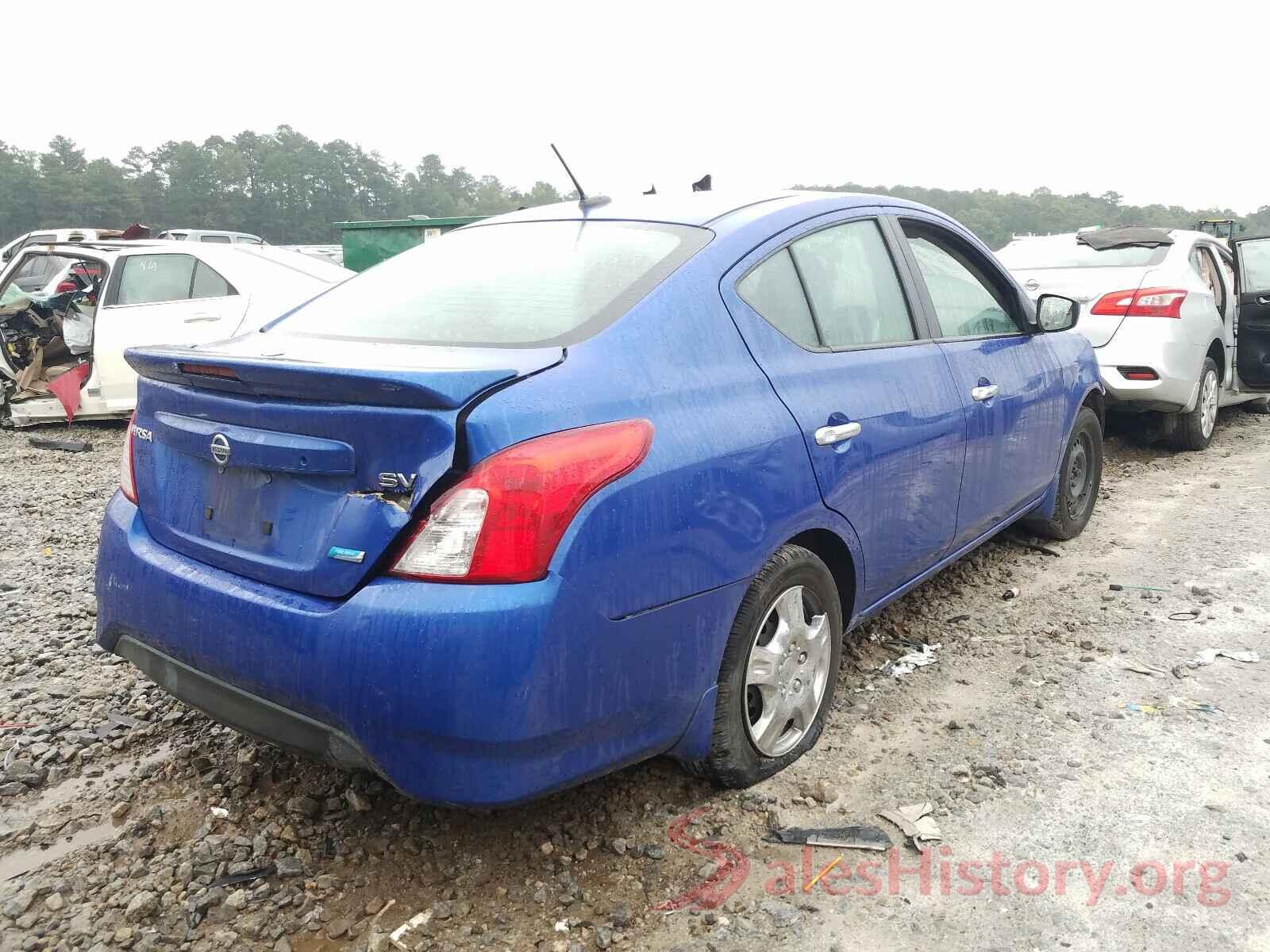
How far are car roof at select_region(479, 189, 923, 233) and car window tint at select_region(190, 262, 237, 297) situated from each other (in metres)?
5.34

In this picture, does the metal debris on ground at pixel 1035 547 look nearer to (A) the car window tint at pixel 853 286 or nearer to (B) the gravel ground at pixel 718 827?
(B) the gravel ground at pixel 718 827

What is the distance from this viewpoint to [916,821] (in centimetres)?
251

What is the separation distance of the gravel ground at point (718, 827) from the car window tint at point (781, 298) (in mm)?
1243

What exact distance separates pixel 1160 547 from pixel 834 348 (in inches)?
117

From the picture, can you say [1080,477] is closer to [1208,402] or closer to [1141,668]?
[1141,668]

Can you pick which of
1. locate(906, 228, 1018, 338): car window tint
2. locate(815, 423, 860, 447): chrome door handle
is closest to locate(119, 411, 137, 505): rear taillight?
locate(815, 423, 860, 447): chrome door handle

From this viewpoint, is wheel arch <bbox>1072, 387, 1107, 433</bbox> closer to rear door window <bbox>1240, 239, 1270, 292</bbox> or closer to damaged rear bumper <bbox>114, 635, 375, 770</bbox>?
rear door window <bbox>1240, 239, 1270, 292</bbox>

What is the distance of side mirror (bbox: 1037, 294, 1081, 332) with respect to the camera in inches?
160

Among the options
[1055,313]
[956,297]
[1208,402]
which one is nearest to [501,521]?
[956,297]

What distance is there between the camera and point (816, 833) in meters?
2.45

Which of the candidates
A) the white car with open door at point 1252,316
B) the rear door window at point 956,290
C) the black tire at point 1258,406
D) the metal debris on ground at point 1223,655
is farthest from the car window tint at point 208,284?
the black tire at point 1258,406

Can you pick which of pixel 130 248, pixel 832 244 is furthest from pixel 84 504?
pixel 832 244

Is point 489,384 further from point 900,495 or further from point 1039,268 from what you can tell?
point 1039,268

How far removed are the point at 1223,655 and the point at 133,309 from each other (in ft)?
25.0
